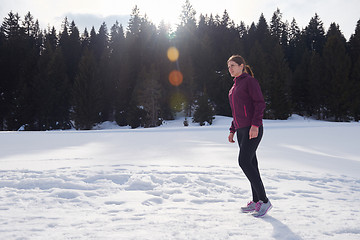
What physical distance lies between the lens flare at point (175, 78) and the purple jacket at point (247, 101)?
36520 mm

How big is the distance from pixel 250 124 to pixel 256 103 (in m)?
0.26

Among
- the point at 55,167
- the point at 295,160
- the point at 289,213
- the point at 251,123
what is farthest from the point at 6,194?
the point at 295,160

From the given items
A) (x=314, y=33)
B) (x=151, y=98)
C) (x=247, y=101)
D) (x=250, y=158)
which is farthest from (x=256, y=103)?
(x=314, y=33)

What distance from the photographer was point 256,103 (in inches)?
120

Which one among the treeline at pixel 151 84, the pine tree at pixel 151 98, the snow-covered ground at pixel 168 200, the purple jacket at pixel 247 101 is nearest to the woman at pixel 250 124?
the purple jacket at pixel 247 101

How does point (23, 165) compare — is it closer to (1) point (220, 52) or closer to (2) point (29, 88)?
(2) point (29, 88)

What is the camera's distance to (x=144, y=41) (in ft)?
157

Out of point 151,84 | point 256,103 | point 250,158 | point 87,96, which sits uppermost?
point 151,84

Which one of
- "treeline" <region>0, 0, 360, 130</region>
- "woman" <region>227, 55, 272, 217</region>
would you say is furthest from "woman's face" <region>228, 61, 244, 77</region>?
"treeline" <region>0, 0, 360, 130</region>

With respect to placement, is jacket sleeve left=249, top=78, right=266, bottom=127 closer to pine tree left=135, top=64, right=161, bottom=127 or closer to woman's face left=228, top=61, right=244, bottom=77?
woman's face left=228, top=61, right=244, bottom=77

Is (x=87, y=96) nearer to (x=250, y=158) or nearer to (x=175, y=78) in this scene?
(x=175, y=78)

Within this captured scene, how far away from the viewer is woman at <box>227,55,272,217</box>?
3.03 m

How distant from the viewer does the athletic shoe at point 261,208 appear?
9.87 feet

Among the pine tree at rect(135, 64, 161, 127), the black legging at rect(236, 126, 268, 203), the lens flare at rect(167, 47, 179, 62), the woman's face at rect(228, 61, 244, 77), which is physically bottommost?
the black legging at rect(236, 126, 268, 203)
